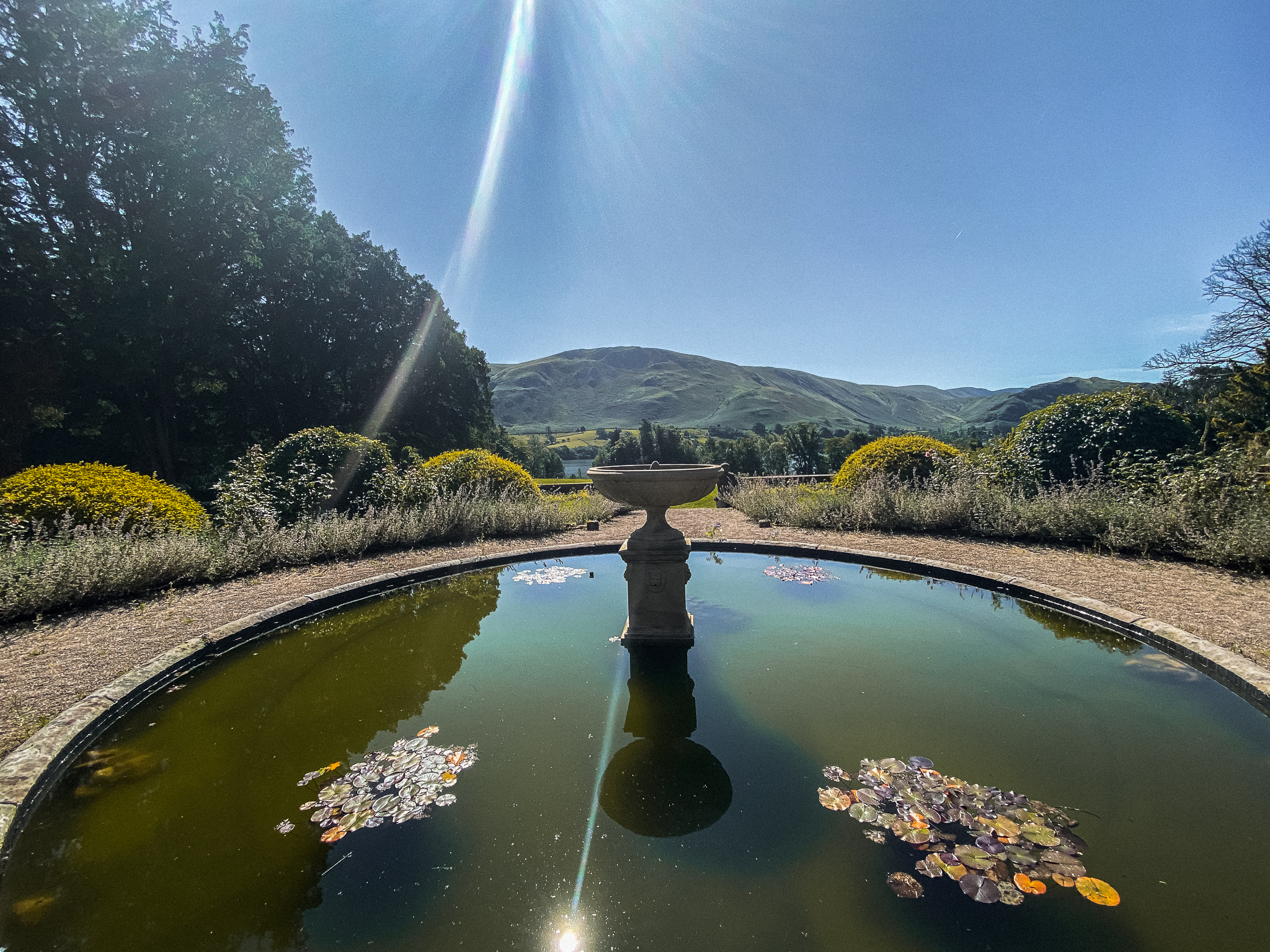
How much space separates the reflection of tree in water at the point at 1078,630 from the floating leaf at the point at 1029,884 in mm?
2783

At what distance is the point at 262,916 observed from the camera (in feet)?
5.74

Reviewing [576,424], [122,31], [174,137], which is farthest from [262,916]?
[576,424]

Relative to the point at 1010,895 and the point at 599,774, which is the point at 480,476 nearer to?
the point at 599,774

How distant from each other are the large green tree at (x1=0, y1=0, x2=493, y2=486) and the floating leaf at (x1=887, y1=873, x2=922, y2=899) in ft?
55.7

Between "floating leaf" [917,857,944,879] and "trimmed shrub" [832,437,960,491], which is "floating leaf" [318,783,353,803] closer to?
"floating leaf" [917,857,944,879]

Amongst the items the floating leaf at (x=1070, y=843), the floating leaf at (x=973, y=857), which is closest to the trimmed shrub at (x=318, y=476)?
the floating leaf at (x=973, y=857)

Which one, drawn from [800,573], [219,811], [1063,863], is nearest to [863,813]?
[1063,863]

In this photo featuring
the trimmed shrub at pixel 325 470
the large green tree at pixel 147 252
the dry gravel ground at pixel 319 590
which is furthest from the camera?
the large green tree at pixel 147 252

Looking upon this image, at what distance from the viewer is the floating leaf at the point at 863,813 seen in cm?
210

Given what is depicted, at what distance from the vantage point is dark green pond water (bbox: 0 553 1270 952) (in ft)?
5.52

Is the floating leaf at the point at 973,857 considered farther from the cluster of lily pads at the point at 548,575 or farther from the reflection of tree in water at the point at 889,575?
the cluster of lily pads at the point at 548,575

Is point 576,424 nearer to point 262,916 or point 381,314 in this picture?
point 381,314

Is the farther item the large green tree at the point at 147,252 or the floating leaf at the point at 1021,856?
the large green tree at the point at 147,252

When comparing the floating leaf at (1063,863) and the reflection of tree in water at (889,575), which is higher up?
the floating leaf at (1063,863)
